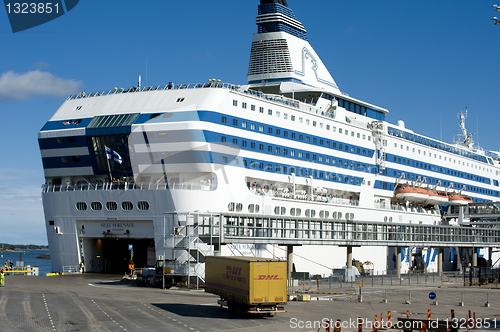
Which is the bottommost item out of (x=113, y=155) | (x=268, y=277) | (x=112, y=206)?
(x=268, y=277)

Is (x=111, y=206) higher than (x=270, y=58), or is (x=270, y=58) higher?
(x=270, y=58)

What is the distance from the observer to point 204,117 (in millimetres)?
38125

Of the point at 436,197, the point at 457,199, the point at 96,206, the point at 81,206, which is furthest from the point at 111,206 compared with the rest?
the point at 457,199

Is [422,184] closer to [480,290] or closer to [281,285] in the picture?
[480,290]

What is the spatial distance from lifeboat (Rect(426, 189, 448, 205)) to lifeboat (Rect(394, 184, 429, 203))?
5.44 feet

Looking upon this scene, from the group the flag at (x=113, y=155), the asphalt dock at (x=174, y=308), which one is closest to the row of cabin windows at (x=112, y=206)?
the flag at (x=113, y=155)

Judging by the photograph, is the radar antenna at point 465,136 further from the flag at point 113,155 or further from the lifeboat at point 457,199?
the flag at point 113,155

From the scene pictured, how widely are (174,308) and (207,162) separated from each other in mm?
14227

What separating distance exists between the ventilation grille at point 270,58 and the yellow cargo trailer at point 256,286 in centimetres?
3362

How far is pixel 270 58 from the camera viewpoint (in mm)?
55094

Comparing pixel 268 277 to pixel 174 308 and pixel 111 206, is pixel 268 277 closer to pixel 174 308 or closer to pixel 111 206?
pixel 174 308

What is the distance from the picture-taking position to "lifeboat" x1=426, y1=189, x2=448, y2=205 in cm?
6231

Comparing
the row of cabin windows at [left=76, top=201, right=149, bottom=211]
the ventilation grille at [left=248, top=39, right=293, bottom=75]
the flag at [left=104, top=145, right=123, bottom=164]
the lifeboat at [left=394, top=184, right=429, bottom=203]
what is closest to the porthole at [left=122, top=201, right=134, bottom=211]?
the row of cabin windows at [left=76, top=201, right=149, bottom=211]

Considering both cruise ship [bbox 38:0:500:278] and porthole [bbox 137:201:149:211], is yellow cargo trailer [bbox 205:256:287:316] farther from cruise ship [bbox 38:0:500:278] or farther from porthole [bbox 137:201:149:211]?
porthole [bbox 137:201:149:211]
